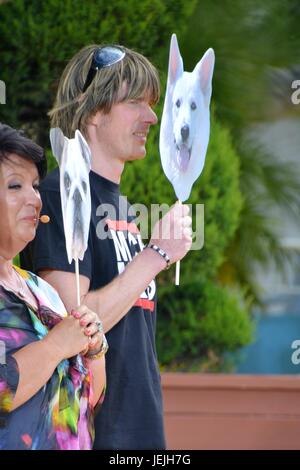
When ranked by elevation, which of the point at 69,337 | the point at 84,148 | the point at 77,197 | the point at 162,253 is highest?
the point at 84,148

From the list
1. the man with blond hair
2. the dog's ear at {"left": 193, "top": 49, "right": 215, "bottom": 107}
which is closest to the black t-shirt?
the man with blond hair

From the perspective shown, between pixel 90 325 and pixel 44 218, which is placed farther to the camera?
pixel 44 218

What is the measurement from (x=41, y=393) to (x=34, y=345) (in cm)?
10

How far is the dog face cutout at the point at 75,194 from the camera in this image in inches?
88.6

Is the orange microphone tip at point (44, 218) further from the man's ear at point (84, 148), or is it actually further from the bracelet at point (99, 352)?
the bracelet at point (99, 352)

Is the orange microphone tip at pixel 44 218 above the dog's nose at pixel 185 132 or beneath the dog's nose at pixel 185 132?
beneath

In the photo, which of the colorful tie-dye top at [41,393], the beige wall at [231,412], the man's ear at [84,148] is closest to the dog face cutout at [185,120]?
the man's ear at [84,148]

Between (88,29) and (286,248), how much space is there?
238cm

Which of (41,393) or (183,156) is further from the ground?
(183,156)

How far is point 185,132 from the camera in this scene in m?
2.50

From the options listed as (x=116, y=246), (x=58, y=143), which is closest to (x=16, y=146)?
(x=58, y=143)

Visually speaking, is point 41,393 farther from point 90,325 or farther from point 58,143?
point 58,143

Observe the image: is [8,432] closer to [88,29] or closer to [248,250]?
[88,29]

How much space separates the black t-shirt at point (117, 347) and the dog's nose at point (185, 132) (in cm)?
24
